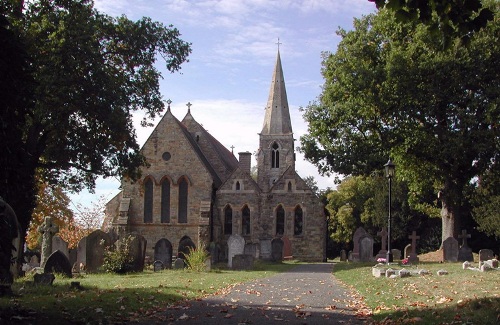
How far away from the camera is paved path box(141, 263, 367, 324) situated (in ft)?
30.7

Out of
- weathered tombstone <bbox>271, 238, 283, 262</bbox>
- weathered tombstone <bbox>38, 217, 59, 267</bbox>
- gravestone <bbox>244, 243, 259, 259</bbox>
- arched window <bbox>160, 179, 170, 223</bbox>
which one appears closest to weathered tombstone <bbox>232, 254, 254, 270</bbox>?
gravestone <bbox>244, 243, 259, 259</bbox>

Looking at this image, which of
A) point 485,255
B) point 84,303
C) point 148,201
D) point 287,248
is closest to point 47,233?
point 84,303

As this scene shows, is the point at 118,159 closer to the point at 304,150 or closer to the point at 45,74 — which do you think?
the point at 45,74

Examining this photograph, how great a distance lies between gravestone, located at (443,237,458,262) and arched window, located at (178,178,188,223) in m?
21.7

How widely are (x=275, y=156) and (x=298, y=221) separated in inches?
437

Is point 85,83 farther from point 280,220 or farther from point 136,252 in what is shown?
point 280,220

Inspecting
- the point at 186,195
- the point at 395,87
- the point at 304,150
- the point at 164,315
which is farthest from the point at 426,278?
the point at 186,195

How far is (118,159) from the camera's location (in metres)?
23.8

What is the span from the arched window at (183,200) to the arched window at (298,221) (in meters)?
7.91

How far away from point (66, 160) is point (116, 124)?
118 inches

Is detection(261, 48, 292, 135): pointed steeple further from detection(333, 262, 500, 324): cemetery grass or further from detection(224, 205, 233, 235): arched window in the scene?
detection(333, 262, 500, 324): cemetery grass

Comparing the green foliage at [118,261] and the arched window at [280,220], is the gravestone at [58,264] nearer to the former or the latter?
the green foliage at [118,261]

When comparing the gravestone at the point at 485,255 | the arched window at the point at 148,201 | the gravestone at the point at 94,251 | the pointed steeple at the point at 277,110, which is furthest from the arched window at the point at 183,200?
the gravestone at the point at 485,255

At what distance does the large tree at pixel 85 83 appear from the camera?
19031mm
